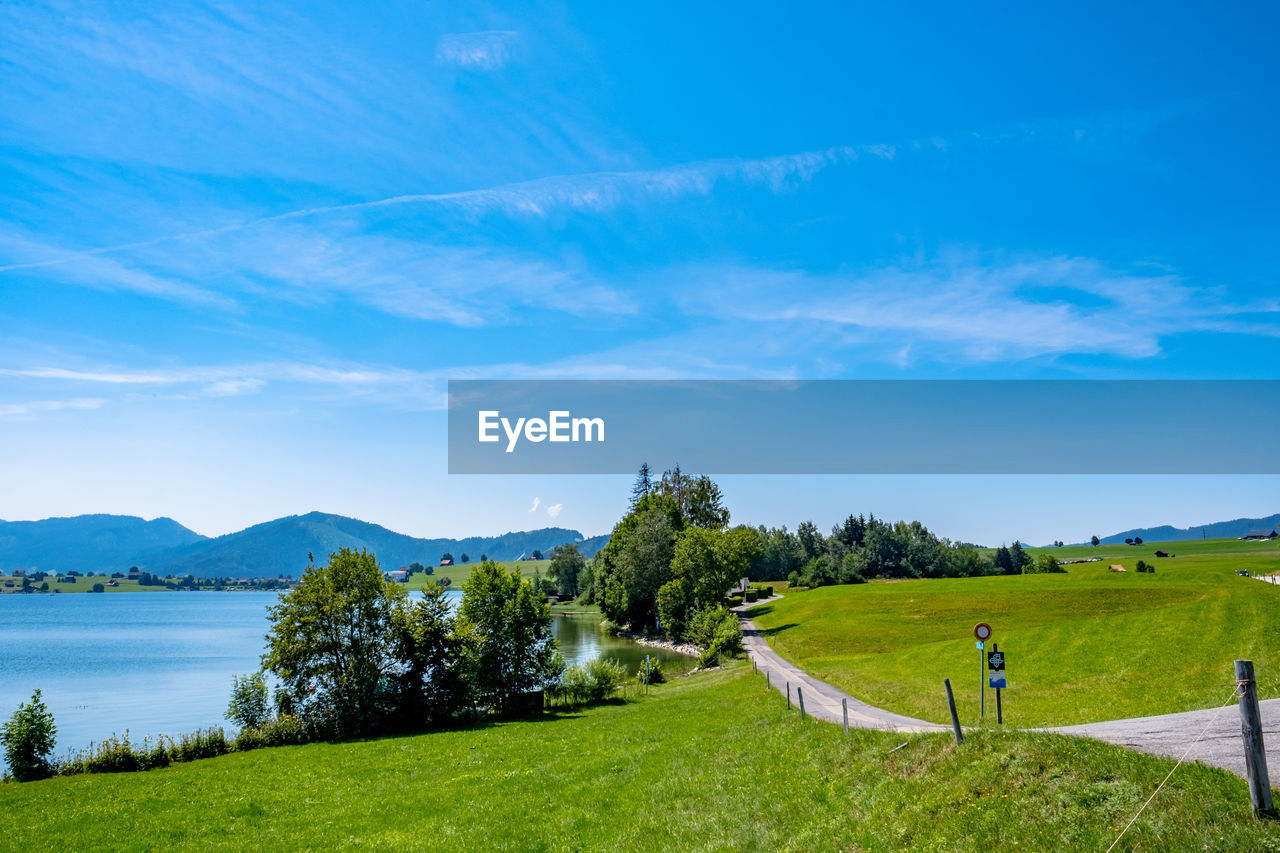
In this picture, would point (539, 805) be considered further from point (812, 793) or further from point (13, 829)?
point (13, 829)

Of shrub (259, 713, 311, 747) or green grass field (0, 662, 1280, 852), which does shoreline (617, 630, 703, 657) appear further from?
green grass field (0, 662, 1280, 852)

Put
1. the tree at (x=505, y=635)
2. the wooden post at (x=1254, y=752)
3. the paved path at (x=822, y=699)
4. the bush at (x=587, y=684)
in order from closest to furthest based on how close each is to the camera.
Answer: the wooden post at (x=1254, y=752) < the paved path at (x=822, y=699) < the tree at (x=505, y=635) < the bush at (x=587, y=684)

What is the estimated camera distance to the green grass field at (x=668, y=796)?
10.7 meters

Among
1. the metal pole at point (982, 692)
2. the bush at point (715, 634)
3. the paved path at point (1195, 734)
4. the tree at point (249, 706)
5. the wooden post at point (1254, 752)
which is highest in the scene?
the wooden post at point (1254, 752)

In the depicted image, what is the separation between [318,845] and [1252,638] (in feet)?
146

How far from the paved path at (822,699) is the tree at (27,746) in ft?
108

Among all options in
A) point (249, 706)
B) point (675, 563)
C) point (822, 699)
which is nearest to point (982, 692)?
point (822, 699)

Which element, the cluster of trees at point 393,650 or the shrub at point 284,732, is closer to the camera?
the shrub at point 284,732

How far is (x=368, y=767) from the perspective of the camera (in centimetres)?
2742

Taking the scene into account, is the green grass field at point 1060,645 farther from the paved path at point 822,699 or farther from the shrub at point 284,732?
the shrub at point 284,732

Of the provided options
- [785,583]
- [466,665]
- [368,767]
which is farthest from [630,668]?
[785,583]

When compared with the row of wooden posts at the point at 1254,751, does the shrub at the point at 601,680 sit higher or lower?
lower

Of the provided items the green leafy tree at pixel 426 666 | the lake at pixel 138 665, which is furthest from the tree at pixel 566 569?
the green leafy tree at pixel 426 666

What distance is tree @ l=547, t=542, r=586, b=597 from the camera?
164 metres
